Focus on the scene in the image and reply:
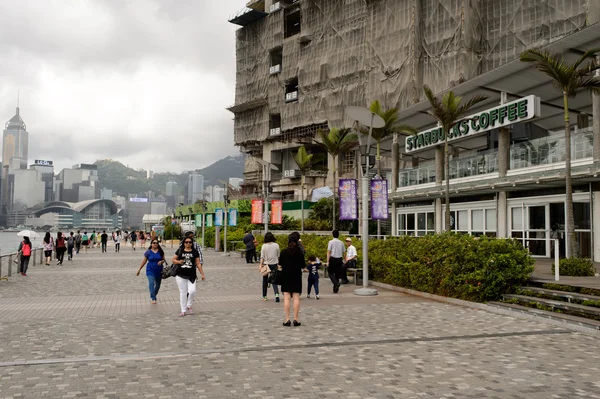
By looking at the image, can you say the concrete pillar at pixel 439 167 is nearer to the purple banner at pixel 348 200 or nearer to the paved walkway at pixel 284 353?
the purple banner at pixel 348 200

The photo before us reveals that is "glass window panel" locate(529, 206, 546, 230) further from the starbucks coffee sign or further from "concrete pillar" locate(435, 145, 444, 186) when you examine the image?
"concrete pillar" locate(435, 145, 444, 186)

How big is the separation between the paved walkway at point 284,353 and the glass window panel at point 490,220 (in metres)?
13.6

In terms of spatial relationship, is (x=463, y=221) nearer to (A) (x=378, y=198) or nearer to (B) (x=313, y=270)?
(A) (x=378, y=198)

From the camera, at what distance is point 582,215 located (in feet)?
65.0

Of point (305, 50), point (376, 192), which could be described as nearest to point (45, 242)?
point (376, 192)

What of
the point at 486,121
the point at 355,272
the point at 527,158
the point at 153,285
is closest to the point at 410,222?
the point at 486,121

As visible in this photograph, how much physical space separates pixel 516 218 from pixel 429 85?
3118 cm

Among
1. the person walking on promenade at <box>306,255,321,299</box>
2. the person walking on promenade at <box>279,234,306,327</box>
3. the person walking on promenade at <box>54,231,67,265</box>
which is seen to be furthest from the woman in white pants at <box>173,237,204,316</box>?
the person walking on promenade at <box>54,231,67,265</box>

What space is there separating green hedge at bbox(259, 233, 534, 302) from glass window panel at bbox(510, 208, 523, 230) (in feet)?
31.2

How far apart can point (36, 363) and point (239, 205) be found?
44.9 meters

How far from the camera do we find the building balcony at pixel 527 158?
1942 cm

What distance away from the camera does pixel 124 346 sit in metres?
7.90

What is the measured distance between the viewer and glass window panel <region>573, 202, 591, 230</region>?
1959cm

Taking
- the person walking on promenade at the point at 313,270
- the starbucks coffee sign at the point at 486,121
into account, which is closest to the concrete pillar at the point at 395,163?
the starbucks coffee sign at the point at 486,121
